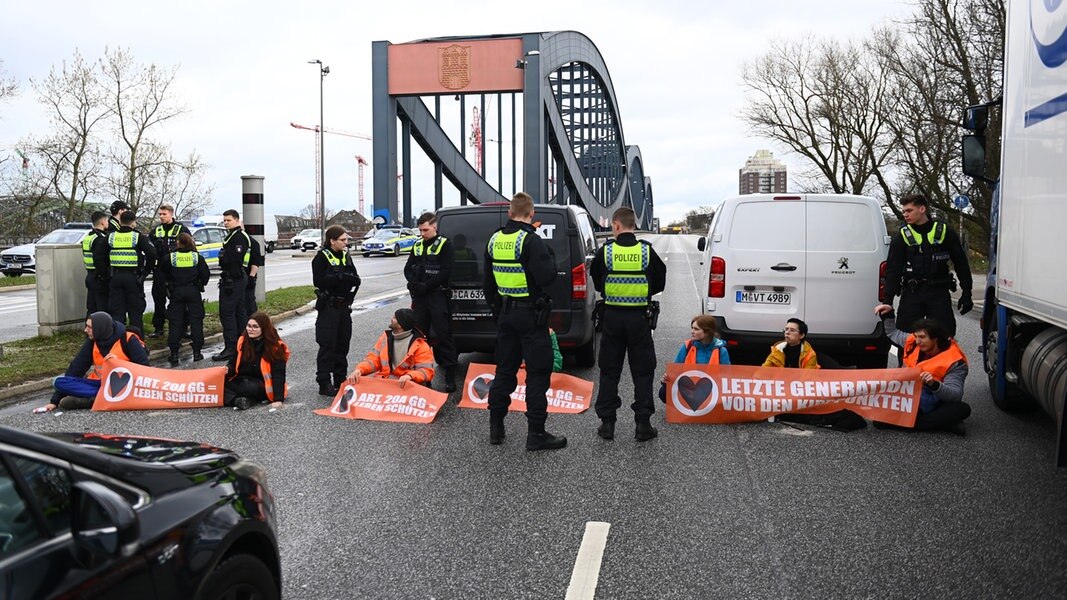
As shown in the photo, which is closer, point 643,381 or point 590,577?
point 590,577

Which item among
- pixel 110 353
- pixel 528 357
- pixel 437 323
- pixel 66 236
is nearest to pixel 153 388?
pixel 110 353

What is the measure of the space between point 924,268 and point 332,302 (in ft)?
18.2

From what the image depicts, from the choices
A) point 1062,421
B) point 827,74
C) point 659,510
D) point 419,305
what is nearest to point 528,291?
point 659,510

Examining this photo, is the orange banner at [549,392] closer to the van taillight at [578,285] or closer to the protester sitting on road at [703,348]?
the protester sitting on road at [703,348]

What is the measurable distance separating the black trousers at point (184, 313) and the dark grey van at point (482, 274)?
333cm

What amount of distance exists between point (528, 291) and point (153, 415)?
3620mm

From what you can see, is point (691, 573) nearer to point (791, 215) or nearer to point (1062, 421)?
point (1062, 421)

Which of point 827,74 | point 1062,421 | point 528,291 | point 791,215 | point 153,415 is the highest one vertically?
point 827,74

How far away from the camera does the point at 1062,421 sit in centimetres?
424

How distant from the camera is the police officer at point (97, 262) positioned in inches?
446

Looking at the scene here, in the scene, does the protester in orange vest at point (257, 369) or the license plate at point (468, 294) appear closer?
the protester in orange vest at point (257, 369)

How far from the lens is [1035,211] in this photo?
203 inches

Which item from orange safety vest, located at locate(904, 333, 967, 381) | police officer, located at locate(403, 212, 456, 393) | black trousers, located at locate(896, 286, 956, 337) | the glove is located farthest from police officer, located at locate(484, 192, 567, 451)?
the glove

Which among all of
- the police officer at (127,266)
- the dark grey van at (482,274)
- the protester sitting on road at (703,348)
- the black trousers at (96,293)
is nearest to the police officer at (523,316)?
the protester sitting on road at (703,348)
